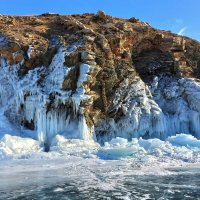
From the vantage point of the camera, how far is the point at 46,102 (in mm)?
30000

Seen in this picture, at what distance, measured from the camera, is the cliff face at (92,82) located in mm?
30375

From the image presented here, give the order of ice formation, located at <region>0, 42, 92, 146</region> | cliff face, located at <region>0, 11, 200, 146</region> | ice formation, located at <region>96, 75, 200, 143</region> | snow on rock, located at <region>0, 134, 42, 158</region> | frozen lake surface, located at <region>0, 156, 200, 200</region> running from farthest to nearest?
ice formation, located at <region>96, 75, 200, 143</region> → cliff face, located at <region>0, 11, 200, 146</region> → ice formation, located at <region>0, 42, 92, 146</region> → snow on rock, located at <region>0, 134, 42, 158</region> → frozen lake surface, located at <region>0, 156, 200, 200</region>

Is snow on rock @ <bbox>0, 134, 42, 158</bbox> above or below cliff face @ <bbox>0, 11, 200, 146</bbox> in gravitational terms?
below

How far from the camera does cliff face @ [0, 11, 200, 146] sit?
30.4 metres

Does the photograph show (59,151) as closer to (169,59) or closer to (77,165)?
(77,165)

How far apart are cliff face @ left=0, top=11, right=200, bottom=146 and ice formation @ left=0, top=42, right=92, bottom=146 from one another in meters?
0.06

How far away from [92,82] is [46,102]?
409cm

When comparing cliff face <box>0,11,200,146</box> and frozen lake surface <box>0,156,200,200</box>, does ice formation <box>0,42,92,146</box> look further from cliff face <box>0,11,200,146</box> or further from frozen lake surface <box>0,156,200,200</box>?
frozen lake surface <box>0,156,200,200</box>

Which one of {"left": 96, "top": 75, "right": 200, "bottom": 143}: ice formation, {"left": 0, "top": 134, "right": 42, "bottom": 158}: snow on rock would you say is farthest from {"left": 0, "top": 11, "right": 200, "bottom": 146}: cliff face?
{"left": 0, "top": 134, "right": 42, "bottom": 158}: snow on rock

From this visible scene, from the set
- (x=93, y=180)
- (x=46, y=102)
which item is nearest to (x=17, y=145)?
(x=46, y=102)

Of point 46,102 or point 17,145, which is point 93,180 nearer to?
point 17,145

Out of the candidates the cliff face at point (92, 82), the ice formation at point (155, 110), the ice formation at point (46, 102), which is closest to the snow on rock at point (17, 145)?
the ice formation at point (46, 102)

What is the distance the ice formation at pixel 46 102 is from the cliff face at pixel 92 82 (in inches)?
2.4

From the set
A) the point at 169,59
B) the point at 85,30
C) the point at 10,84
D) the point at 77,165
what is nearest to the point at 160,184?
the point at 77,165
